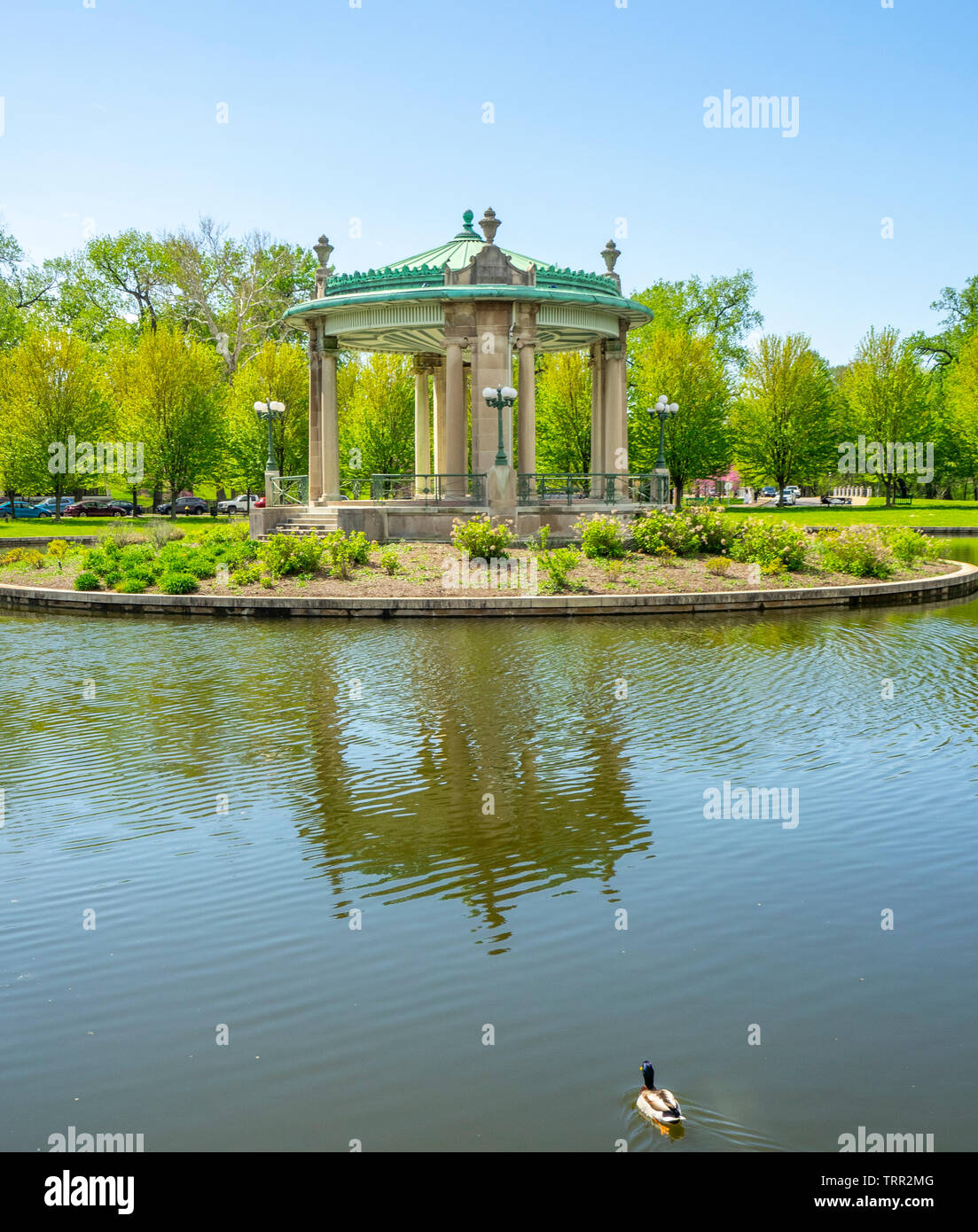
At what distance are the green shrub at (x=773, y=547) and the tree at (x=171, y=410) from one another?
1258 inches

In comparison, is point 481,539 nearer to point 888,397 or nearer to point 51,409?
point 51,409

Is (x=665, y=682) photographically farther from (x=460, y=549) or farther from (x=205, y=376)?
(x=205, y=376)

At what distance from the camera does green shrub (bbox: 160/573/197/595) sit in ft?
68.8

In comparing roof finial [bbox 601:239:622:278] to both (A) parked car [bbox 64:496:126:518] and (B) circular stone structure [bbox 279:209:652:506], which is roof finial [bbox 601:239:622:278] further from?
(A) parked car [bbox 64:496:126:518]

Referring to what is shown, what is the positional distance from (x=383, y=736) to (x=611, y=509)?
17.0 meters

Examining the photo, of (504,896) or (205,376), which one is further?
(205,376)

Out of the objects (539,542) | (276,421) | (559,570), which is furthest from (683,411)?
(559,570)

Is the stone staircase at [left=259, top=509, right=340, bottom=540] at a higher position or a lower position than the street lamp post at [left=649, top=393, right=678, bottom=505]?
lower

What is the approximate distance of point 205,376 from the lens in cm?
5047

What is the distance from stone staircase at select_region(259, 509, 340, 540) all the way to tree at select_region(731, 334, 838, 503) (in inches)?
1296

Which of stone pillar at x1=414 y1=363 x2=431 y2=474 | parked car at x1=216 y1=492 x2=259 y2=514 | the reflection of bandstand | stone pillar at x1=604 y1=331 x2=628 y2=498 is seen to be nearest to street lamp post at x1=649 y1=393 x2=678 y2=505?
the reflection of bandstand

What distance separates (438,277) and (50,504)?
4725cm

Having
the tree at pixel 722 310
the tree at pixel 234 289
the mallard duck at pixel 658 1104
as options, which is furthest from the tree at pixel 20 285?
the mallard duck at pixel 658 1104
